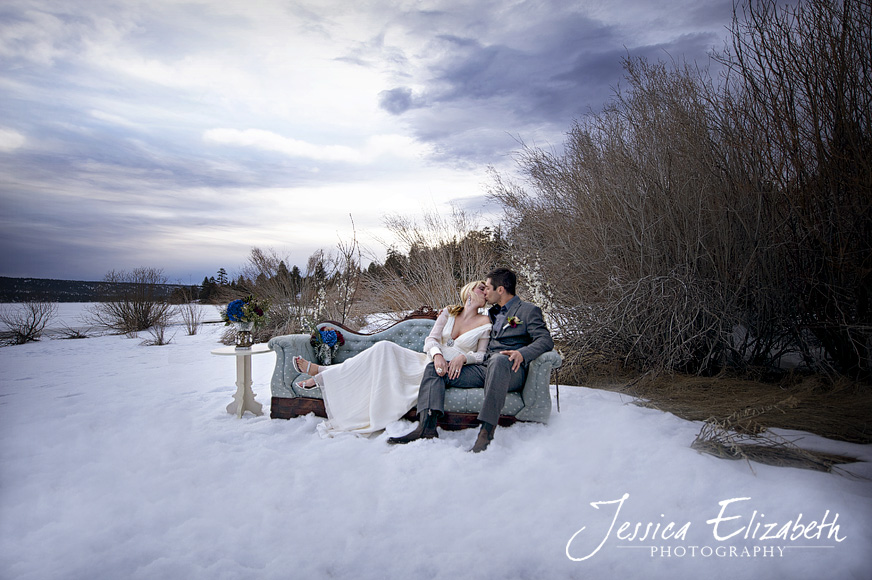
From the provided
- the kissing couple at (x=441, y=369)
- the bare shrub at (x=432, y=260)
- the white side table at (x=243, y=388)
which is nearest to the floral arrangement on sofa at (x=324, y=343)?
the kissing couple at (x=441, y=369)

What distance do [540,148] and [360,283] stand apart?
13.8 feet

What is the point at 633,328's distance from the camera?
14.3 ft

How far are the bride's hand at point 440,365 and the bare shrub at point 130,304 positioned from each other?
968cm

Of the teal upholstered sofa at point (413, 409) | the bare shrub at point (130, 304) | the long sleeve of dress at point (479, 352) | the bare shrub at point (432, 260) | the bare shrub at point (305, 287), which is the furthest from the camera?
the bare shrub at point (130, 304)

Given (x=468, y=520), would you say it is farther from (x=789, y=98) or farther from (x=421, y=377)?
(x=789, y=98)

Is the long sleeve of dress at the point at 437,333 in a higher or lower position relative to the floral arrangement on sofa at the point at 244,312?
lower

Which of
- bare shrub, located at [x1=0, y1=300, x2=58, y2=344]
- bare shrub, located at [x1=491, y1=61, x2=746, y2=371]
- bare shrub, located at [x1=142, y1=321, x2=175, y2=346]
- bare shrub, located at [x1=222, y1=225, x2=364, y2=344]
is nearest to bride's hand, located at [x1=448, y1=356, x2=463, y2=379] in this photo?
bare shrub, located at [x1=491, y1=61, x2=746, y2=371]

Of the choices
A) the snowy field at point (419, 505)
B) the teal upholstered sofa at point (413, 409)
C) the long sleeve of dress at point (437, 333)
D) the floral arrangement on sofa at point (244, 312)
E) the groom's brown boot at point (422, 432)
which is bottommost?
the snowy field at point (419, 505)

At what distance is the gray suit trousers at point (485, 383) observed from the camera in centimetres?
305

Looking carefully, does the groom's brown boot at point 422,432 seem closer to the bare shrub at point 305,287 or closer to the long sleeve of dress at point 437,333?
the long sleeve of dress at point 437,333

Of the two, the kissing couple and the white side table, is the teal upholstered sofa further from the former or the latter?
the white side table

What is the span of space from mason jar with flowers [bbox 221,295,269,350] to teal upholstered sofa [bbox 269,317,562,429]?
27cm

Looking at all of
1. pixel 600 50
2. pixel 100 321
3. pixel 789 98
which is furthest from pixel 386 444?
pixel 100 321

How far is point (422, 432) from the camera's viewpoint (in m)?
3.18
